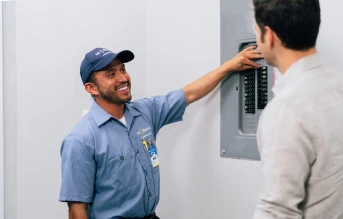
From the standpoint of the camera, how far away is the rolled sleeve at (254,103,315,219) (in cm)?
88

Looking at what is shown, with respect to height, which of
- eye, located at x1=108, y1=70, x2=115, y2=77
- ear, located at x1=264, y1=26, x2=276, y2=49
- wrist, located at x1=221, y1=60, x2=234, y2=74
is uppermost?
ear, located at x1=264, y1=26, x2=276, y2=49

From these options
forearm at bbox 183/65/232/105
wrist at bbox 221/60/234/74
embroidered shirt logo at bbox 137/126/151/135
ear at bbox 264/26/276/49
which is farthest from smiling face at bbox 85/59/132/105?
ear at bbox 264/26/276/49

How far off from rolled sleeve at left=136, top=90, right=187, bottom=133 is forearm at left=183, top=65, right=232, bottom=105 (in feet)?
0.09

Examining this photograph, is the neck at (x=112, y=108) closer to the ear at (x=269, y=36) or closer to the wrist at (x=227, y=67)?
the wrist at (x=227, y=67)

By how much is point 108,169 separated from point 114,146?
0.09 m

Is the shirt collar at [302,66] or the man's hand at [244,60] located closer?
the shirt collar at [302,66]

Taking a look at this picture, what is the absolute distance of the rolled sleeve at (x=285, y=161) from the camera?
880 millimetres

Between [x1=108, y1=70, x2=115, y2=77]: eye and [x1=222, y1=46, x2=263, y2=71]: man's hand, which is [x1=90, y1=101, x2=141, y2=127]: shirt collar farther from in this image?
[x1=222, y1=46, x2=263, y2=71]: man's hand

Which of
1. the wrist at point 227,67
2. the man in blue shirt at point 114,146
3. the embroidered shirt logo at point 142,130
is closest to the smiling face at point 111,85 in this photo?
the man in blue shirt at point 114,146

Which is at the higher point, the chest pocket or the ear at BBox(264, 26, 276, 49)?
the ear at BBox(264, 26, 276, 49)

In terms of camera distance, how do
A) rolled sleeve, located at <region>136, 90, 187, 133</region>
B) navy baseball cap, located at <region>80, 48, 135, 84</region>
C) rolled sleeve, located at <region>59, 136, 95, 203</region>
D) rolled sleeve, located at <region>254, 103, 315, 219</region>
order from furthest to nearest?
rolled sleeve, located at <region>136, 90, 187, 133</region>, navy baseball cap, located at <region>80, 48, 135, 84</region>, rolled sleeve, located at <region>59, 136, 95, 203</region>, rolled sleeve, located at <region>254, 103, 315, 219</region>

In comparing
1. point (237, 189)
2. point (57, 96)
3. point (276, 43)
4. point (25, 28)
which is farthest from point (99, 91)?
point (276, 43)

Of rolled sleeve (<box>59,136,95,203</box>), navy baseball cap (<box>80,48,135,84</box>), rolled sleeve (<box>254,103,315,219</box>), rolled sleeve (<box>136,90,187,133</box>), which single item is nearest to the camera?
rolled sleeve (<box>254,103,315,219</box>)

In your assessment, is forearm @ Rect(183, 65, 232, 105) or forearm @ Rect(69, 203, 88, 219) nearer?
forearm @ Rect(69, 203, 88, 219)
